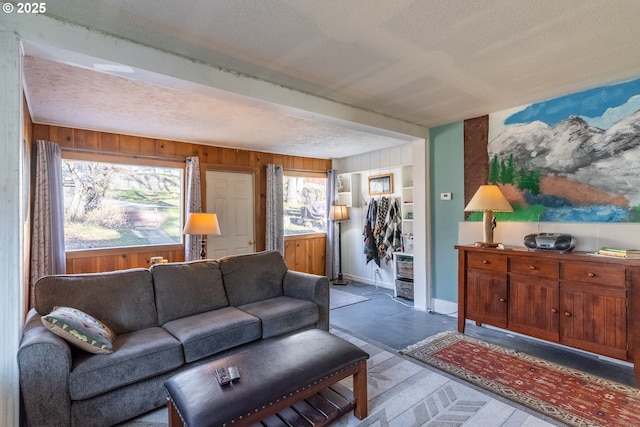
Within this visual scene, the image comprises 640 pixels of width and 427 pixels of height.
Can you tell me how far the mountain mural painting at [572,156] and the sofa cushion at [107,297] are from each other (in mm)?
3590

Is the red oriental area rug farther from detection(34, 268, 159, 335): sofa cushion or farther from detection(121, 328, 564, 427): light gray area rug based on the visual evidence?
detection(34, 268, 159, 335): sofa cushion

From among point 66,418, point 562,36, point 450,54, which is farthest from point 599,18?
point 66,418

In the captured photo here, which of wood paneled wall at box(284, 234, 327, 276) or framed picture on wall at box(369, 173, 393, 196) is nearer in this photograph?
framed picture on wall at box(369, 173, 393, 196)

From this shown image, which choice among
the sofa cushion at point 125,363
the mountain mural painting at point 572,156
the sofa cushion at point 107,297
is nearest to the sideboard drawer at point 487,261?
the mountain mural painting at point 572,156

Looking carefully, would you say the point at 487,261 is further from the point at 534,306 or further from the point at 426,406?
the point at 426,406

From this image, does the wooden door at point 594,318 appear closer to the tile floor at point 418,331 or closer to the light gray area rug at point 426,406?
the tile floor at point 418,331

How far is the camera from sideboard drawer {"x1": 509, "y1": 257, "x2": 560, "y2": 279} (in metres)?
2.70

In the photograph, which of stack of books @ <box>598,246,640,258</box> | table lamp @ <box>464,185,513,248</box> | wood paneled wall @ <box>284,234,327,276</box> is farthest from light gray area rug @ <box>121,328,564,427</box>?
wood paneled wall @ <box>284,234,327,276</box>

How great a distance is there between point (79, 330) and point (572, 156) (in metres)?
4.16

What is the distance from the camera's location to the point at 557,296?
2676 mm

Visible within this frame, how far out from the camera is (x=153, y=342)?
84.0 inches

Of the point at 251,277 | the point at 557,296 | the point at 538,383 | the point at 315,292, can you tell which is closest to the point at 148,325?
the point at 251,277

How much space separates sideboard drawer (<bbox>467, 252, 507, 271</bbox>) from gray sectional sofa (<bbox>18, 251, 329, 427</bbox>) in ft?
5.03

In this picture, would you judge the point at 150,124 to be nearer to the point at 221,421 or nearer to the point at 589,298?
the point at 221,421
